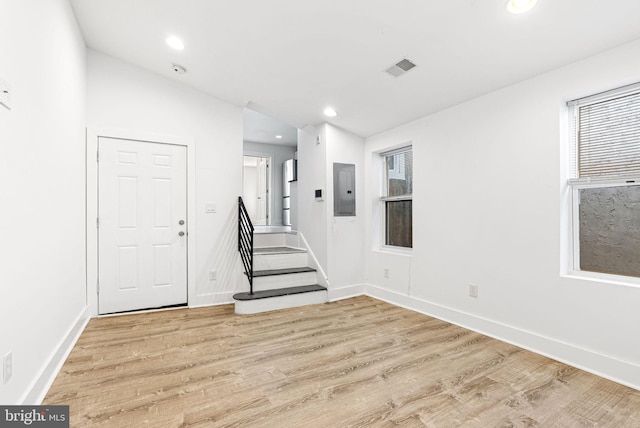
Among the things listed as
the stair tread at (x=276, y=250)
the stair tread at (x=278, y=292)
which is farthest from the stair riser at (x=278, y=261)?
the stair tread at (x=278, y=292)

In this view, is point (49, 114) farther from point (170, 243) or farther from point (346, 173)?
point (346, 173)

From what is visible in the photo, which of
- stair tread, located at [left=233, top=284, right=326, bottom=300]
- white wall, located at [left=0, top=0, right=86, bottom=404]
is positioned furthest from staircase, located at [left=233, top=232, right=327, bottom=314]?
white wall, located at [left=0, top=0, right=86, bottom=404]

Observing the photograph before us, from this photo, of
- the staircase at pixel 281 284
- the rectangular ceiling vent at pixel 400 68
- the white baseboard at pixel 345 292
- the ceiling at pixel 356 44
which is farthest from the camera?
the white baseboard at pixel 345 292

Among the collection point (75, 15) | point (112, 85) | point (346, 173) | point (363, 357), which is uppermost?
point (75, 15)

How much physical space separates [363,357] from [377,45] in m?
2.50

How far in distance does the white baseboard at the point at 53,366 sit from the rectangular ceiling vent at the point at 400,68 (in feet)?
11.1

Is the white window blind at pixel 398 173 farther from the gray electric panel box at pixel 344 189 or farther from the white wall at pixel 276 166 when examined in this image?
the white wall at pixel 276 166

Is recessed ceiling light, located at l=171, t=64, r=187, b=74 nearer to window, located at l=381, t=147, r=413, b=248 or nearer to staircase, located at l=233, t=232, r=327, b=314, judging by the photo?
staircase, located at l=233, t=232, r=327, b=314

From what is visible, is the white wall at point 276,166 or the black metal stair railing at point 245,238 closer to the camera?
the black metal stair railing at point 245,238

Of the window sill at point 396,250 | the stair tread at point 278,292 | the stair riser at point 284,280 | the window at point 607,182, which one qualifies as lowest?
the stair tread at point 278,292

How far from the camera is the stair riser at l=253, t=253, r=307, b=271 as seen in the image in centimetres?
422

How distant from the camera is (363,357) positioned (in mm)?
2406

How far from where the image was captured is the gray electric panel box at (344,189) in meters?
4.16

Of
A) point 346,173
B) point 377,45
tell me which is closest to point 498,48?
point 377,45
